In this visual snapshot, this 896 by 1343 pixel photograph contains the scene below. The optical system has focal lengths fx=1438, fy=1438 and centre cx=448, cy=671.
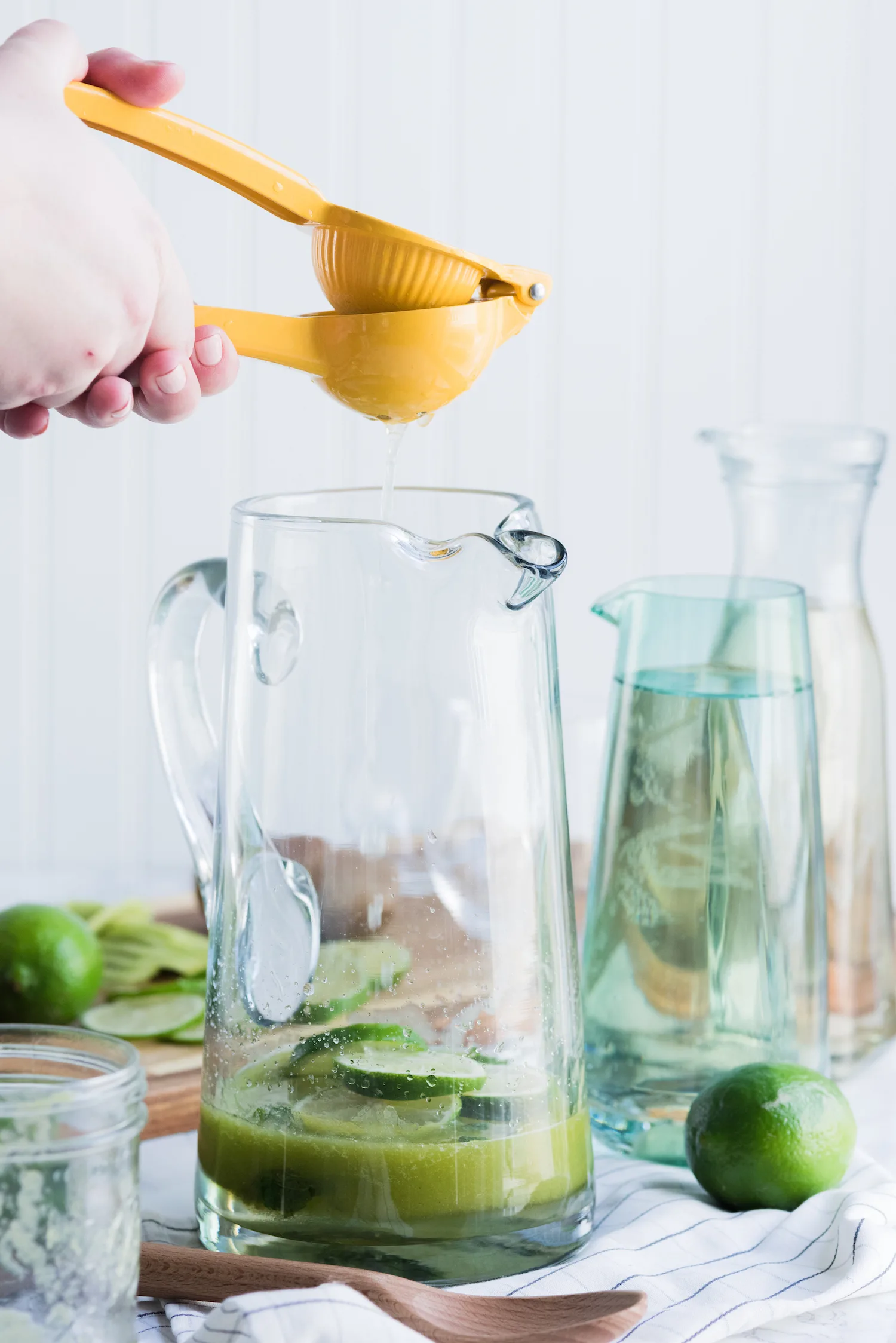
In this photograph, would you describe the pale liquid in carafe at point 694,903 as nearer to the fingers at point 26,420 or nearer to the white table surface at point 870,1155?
the white table surface at point 870,1155

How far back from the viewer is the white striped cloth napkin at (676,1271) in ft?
1.36

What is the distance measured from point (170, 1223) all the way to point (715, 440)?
0.47m

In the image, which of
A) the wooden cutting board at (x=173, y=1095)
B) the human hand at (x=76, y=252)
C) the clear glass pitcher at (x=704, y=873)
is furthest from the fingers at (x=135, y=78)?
the wooden cutting board at (x=173, y=1095)

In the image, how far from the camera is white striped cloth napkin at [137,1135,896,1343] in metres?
0.41

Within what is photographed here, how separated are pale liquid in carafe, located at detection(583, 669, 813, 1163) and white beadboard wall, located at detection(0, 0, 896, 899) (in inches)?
30.6

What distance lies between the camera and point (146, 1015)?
2.57 feet

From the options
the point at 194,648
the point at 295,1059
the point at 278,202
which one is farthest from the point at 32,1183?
the point at 278,202

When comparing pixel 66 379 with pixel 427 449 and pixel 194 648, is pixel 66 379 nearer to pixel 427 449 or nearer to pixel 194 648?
pixel 194 648

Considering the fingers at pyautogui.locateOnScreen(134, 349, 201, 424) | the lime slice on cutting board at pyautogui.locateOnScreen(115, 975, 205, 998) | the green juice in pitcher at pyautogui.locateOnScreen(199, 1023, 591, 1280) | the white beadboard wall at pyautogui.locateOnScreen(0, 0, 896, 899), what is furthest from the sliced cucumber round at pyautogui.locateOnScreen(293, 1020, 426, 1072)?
the white beadboard wall at pyautogui.locateOnScreen(0, 0, 896, 899)

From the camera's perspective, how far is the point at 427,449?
4.86ft

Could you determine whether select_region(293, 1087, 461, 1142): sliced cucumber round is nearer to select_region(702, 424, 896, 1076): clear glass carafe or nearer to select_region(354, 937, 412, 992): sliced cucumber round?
select_region(354, 937, 412, 992): sliced cucumber round

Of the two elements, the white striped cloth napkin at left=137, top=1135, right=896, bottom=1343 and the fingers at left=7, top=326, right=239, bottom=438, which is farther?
the fingers at left=7, top=326, right=239, bottom=438

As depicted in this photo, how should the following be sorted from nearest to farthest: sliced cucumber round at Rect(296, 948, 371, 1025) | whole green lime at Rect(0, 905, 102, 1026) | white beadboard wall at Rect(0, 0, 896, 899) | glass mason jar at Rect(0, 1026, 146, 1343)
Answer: glass mason jar at Rect(0, 1026, 146, 1343)
sliced cucumber round at Rect(296, 948, 371, 1025)
whole green lime at Rect(0, 905, 102, 1026)
white beadboard wall at Rect(0, 0, 896, 899)

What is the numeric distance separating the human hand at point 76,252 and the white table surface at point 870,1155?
1.04 ft
